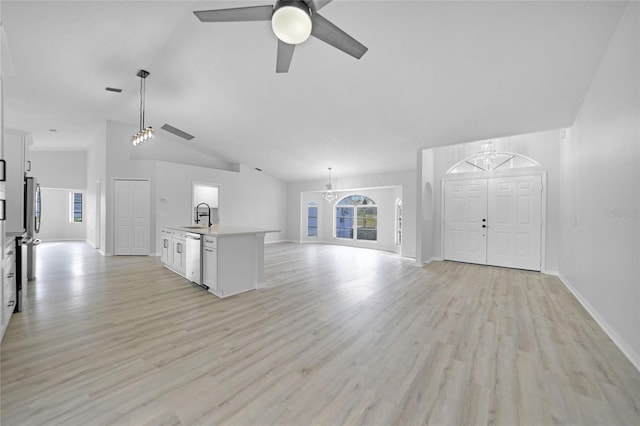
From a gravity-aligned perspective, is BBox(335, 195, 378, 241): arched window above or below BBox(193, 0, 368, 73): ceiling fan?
below

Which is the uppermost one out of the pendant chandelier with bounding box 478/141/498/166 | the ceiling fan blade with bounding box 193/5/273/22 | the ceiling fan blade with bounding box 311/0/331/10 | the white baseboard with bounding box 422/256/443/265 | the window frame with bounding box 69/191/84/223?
the ceiling fan blade with bounding box 193/5/273/22

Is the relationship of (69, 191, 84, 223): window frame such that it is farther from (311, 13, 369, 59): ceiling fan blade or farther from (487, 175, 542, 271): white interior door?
(487, 175, 542, 271): white interior door

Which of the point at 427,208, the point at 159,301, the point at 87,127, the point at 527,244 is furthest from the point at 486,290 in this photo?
the point at 87,127

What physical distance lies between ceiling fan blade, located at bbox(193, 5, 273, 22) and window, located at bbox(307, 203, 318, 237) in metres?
9.04

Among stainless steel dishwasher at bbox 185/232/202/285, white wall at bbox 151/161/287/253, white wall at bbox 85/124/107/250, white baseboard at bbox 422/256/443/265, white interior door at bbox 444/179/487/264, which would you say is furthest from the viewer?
white wall at bbox 151/161/287/253

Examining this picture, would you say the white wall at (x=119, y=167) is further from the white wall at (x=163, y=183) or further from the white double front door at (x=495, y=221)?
the white double front door at (x=495, y=221)

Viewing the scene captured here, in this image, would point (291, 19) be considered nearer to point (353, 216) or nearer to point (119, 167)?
point (119, 167)

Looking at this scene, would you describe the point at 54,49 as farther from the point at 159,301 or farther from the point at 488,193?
the point at 488,193

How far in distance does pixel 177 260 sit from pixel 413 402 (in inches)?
174

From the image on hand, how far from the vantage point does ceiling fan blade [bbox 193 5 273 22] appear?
195 centimetres

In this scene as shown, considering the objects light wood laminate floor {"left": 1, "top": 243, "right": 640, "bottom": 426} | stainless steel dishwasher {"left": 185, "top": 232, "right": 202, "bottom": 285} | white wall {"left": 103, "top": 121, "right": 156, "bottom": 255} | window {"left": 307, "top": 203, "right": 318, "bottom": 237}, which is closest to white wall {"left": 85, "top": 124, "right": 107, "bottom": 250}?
white wall {"left": 103, "top": 121, "right": 156, "bottom": 255}

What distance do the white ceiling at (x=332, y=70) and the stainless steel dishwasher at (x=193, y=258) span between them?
2.72 meters

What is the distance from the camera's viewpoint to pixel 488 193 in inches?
241

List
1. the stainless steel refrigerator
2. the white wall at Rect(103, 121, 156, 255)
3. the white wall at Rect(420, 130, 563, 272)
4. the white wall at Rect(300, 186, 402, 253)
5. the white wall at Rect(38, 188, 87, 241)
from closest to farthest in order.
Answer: the stainless steel refrigerator < the white wall at Rect(420, 130, 563, 272) < the white wall at Rect(103, 121, 156, 255) < the white wall at Rect(300, 186, 402, 253) < the white wall at Rect(38, 188, 87, 241)
